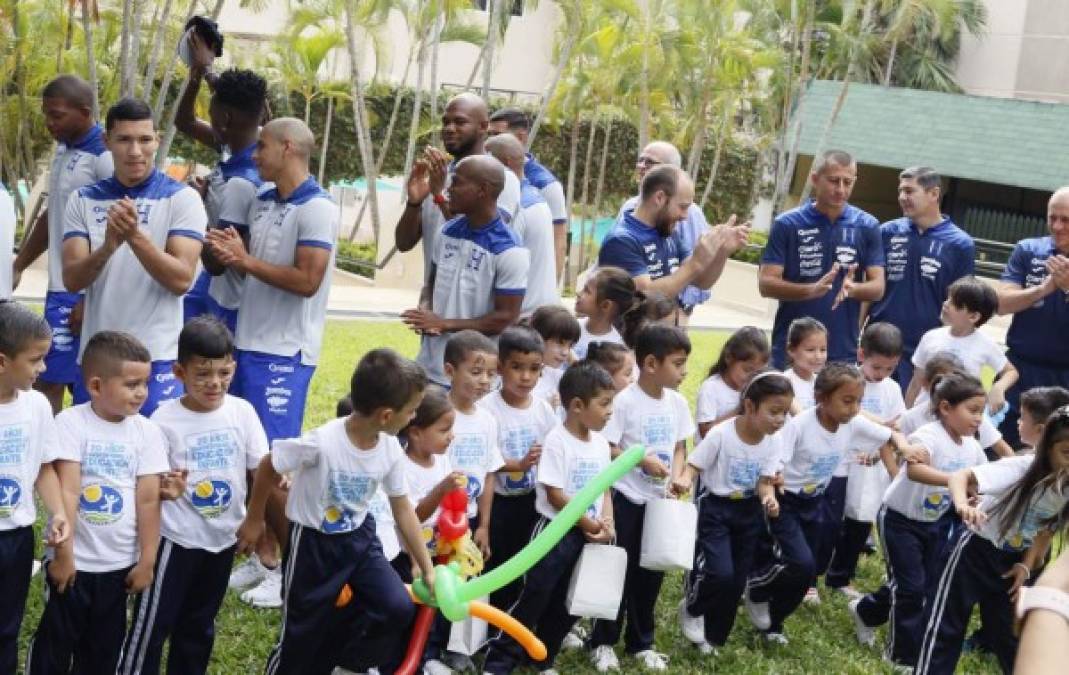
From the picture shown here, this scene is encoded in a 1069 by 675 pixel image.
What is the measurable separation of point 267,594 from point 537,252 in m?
2.12

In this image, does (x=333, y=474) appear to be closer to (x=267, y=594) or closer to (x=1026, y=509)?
(x=267, y=594)

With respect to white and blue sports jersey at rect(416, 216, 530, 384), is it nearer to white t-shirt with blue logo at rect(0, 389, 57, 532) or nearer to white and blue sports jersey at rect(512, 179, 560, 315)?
white and blue sports jersey at rect(512, 179, 560, 315)

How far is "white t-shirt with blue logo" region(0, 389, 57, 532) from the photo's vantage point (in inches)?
175

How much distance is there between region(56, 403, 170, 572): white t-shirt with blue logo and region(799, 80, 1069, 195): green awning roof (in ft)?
72.6

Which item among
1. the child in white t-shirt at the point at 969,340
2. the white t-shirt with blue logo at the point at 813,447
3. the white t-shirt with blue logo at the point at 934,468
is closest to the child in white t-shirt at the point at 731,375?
the white t-shirt with blue logo at the point at 813,447

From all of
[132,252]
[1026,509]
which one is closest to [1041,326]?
[1026,509]

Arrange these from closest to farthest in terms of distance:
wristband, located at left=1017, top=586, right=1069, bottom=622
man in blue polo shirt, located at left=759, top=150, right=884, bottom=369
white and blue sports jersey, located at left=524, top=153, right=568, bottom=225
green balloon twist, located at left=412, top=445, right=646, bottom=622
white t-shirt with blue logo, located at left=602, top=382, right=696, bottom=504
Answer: wristband, located at left=1017, top=586, right=1069, bottom=622 → green balloon twist, located at left=412, top=445, right=646, bottom=622 → white t-shirt with blue logo, located at left=602, top=382, right=696, bottom=504 → man in blue polo shirt, located at left=759, top=150, right=884, bottom=369 → white and blue sports jersey, located at left=524, top=153, right=568, bottom=225

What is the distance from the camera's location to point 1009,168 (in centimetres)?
2572

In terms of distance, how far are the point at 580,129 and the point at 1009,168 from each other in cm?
817

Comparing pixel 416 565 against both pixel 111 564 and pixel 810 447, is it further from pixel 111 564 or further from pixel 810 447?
pixel 810 447

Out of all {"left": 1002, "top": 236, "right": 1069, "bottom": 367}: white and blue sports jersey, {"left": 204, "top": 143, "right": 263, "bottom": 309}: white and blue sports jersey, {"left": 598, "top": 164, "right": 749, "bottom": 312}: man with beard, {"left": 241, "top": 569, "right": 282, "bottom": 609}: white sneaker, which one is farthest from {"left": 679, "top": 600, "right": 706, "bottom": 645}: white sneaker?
{"left": 1002, "top": 236, "right": 1069, "bottom": 367}: white and blue sports jersey

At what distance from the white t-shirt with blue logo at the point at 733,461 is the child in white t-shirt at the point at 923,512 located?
23.9 inches

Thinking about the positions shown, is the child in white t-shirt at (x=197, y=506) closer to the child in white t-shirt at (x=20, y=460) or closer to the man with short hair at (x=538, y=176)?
the child in white t-shirt at (x=20, y=460)

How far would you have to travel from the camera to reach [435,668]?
19.2ft
